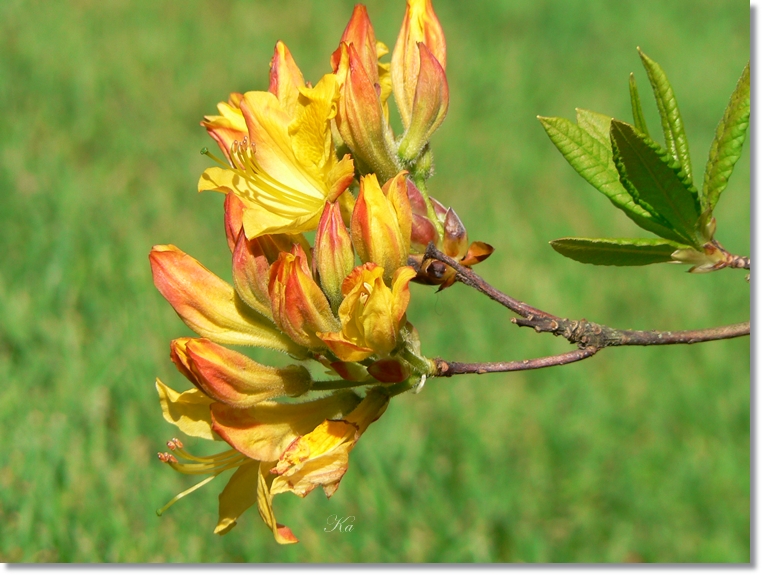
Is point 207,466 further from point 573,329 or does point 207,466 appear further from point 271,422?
point 573,329

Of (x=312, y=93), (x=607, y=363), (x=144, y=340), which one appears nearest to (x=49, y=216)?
(x=144, y=340)

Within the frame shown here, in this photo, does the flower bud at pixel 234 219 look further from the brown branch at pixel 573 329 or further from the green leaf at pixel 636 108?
the green leaf at pixel 636 108

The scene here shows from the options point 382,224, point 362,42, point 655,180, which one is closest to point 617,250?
point 655,180

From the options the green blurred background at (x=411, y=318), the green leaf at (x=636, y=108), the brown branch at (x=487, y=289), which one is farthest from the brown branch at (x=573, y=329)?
the green blurred background at (x=411, y=318)

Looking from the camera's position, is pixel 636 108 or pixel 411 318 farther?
pixel 411 318

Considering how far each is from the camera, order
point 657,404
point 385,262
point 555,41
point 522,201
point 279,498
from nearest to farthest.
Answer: point 385,262 < point 279,498 < point 657,404 < point 522,201 < point 555,41

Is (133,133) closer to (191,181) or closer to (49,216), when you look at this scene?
(191,181)
